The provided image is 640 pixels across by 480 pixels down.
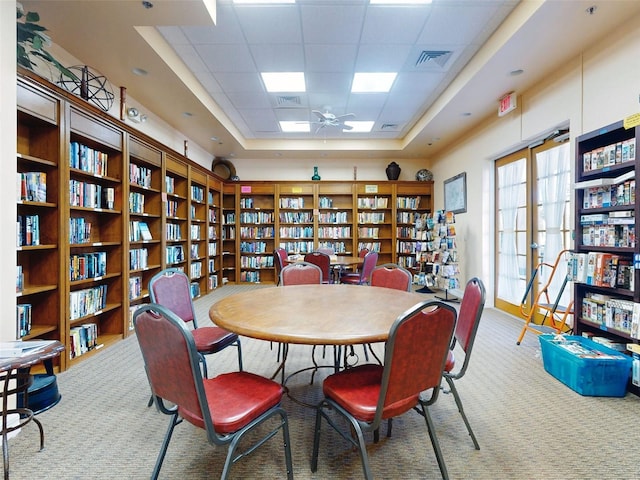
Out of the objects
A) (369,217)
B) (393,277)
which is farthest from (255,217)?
(393,277)

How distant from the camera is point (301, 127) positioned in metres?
5.70

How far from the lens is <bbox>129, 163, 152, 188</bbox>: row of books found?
3650 millimetres

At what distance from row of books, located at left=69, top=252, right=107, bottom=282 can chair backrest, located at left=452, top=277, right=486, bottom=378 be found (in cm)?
322

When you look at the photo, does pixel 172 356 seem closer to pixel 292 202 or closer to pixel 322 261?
pixel 322 261

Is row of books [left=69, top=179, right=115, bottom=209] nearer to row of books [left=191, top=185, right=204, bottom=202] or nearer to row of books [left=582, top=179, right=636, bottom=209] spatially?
row of books [left=191, top=185, right=204, bottom=202]

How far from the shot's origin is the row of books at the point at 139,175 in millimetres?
3650

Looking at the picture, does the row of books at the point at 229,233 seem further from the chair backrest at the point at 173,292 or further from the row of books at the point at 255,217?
the chair backrest at the point at 173,292

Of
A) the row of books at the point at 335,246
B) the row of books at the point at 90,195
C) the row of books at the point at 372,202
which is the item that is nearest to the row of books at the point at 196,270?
the row of books at the point at 90,195

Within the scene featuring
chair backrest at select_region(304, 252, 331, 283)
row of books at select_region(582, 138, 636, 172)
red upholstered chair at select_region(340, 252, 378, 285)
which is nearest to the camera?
row of books at select_region(582, 138, 636, 172)

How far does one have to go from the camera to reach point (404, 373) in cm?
115

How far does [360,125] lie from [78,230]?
4.54m

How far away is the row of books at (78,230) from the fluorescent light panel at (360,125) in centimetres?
405

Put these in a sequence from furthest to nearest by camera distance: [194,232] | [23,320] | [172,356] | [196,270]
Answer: [196,270]
[194,232]
[23,320]
[172,356]

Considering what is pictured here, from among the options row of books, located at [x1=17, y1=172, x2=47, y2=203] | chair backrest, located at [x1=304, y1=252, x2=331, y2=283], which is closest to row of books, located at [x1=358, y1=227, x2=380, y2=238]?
chair backrest, located at [x1=304, y1=252, x2=331, y2=283]
